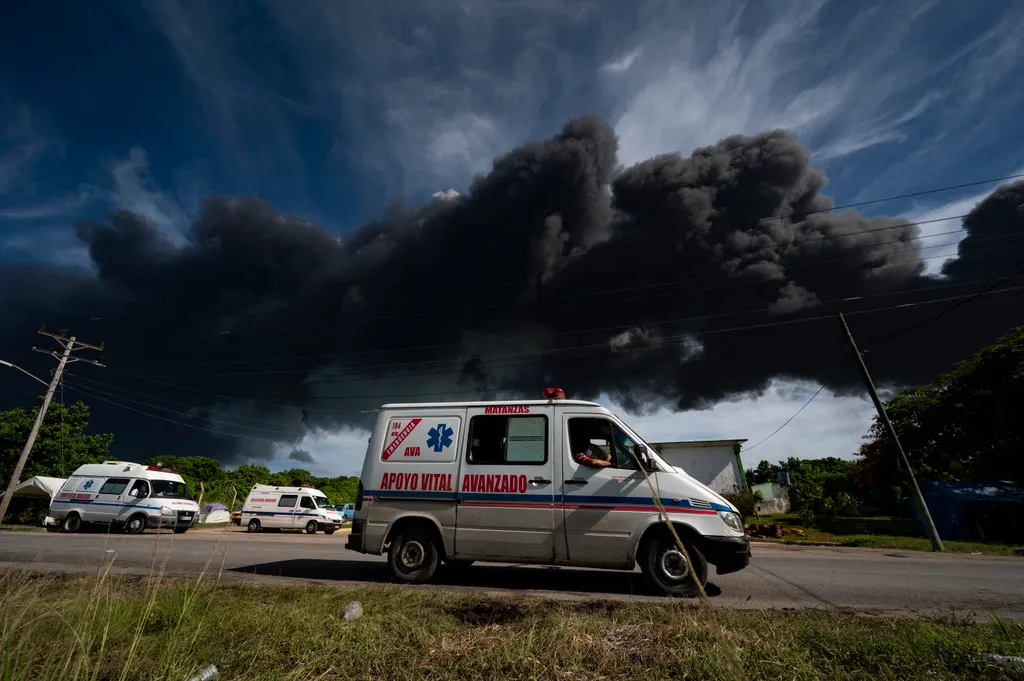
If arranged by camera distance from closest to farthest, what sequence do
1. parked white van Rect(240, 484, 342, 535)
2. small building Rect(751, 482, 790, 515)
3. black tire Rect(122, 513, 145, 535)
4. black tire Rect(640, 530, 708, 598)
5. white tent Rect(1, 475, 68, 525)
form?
1. black tire Rect(640, 530, 708, 598)
2. black tire Rect(122, 513, 145, 535)
3. parked white van Rect(240, 484, 342, 535)
4. white tent Rect(1, 475, 68, 525)
5. small building Rect(751, 482, 790, 515)

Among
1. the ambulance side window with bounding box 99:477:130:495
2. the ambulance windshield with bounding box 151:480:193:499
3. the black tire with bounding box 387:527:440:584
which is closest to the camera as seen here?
the black tire with bounding box 387:527:440:584

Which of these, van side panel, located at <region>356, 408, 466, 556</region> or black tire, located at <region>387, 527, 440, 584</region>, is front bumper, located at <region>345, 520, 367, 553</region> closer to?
van side panel, located at <region>356, 408, 466, 556</region>

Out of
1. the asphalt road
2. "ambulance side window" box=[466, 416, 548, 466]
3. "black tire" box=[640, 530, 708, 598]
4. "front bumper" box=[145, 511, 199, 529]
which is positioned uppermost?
"ambulance side window" box=[466, 416, 548, 466]

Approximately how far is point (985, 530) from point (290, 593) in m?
28.5

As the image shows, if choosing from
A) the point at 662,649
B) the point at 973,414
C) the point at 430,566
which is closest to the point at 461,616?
the point at 662,649

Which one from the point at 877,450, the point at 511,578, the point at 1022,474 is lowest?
the point at 511,578

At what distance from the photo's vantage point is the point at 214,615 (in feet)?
11.0

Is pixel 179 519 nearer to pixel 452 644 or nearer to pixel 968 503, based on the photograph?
pixel 452 644

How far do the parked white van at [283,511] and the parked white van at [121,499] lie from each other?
5.59 m

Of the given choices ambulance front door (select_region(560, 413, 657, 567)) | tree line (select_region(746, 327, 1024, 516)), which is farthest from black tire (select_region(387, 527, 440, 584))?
tree line (select_region(746, 327, 1024, 516))

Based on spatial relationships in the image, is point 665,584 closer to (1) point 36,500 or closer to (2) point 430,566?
(2) point 430,566

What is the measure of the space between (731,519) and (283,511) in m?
25.8

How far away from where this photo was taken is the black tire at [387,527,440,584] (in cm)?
609

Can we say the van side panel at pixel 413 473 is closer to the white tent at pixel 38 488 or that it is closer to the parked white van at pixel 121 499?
the parked white van at pixel 121 499
